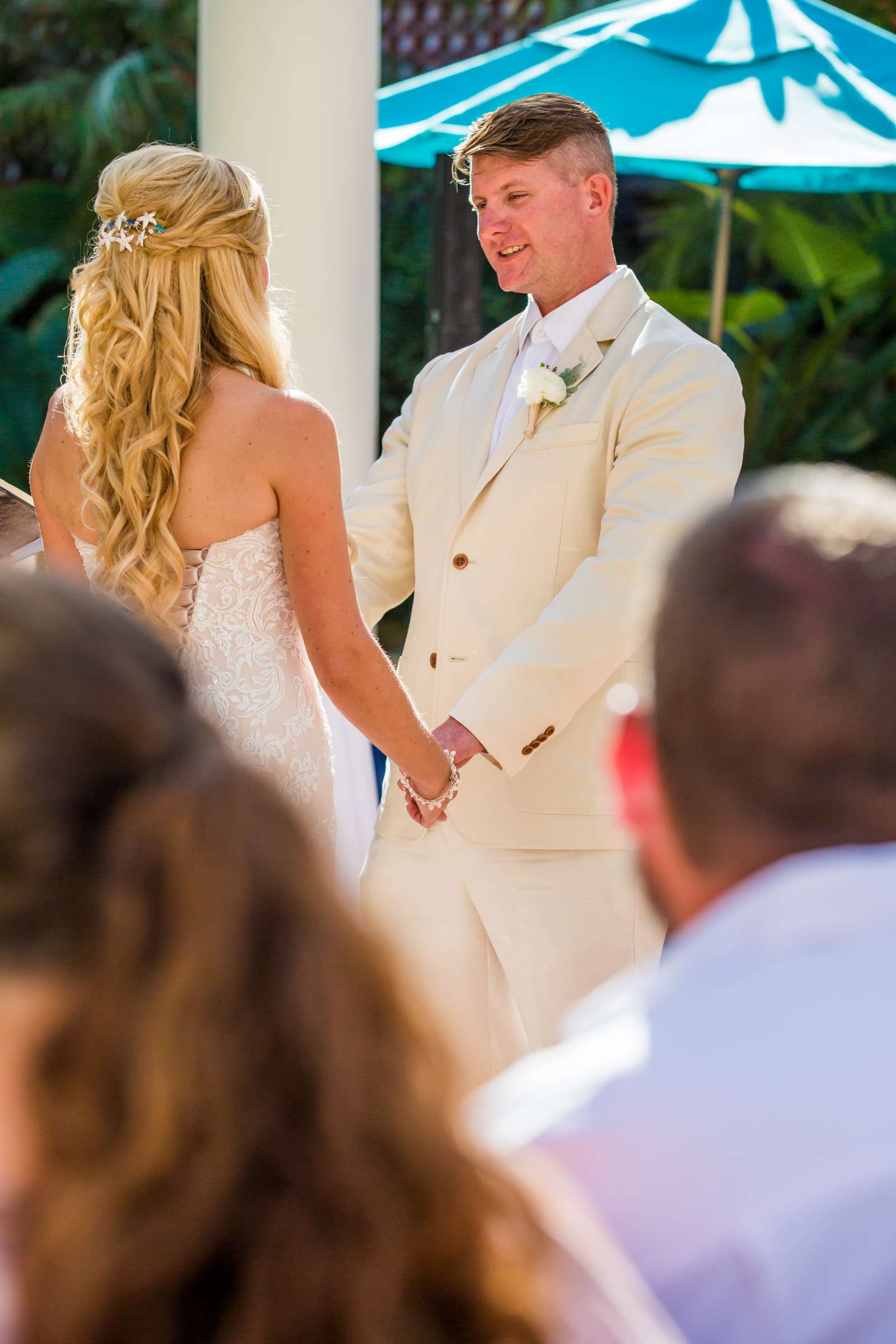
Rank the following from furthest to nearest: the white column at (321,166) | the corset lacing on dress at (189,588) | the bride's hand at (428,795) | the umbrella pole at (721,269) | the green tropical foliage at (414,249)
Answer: the green tropical foliage at (414,249), the umbrella pole at (721,269), the white column at (321,166), the bride's hand at (428,795), the corset lacing on dress at (189,588)

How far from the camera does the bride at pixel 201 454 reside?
2445 mm

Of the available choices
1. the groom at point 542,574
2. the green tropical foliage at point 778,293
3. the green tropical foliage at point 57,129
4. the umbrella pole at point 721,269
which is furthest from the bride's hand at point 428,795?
the green tropical foliage at point 57,129

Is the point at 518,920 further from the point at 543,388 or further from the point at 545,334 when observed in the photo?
the point at 545,334

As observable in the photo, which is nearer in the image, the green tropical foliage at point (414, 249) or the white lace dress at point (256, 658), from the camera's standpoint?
the white lace dress at point (256, 658)

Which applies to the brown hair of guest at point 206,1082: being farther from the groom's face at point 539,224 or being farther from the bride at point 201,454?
the groom's face at point 539,224

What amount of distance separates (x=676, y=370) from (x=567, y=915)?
1181 millimetres

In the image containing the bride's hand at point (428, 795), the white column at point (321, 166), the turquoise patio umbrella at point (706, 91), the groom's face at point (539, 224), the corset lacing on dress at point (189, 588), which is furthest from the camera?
→ the turquoise patio umbrella at point (706, 91)

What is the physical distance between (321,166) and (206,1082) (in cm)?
336

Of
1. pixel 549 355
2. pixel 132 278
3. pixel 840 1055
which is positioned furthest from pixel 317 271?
pixel 840 1055

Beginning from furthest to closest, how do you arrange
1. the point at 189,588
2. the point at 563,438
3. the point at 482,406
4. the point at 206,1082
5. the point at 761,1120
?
1. the point at 482,406
2. the point at 563,438
3. the point at 189,588
4. the point at 761,1120
5. the point at 206,1082

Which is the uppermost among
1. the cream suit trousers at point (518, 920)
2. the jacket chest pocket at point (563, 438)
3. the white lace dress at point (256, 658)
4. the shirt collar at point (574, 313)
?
the shirt collar at point (574, 313)

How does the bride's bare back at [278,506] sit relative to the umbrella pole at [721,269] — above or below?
above

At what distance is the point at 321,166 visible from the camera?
3.70 meters

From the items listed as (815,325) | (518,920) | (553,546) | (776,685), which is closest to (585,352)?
(553,546)
